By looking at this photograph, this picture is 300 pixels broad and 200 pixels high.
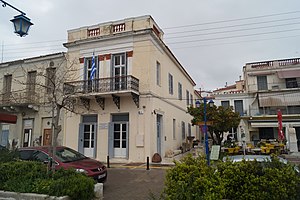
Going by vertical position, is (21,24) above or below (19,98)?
above

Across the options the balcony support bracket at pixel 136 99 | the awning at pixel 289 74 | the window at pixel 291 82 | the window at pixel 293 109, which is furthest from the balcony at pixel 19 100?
the window at pixel 291 82

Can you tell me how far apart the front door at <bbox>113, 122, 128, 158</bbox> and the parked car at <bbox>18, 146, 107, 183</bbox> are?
21.1 ft

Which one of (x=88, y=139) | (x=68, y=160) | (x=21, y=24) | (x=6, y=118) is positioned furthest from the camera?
(x=88, y=139)

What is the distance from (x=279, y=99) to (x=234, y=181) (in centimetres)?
2535

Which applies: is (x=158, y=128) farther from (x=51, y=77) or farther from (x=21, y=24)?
(x=21, y=24)

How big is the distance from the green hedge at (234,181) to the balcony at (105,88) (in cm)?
1001

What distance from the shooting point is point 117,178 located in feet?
33.7

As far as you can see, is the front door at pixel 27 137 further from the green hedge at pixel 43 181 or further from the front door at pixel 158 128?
the green hedge at pixel 43 181

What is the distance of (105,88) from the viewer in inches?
615

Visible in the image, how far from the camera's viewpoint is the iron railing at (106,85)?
49.6ft

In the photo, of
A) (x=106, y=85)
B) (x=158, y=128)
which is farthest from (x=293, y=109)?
(x=106, y=85)

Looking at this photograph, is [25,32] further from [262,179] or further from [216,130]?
[216,130]

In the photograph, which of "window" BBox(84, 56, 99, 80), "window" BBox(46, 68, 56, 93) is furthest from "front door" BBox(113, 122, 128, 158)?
"window" BBox(46, 68, 56, 93)

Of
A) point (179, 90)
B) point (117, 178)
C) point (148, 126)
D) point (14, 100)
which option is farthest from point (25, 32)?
point (179, 90)
